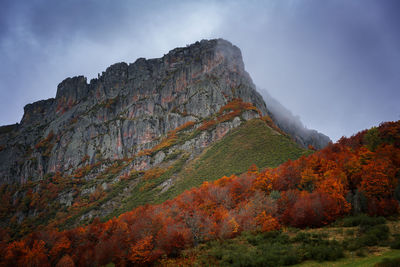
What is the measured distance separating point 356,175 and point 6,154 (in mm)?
202297

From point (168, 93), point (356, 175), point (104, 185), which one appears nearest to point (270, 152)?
point (356, 175)

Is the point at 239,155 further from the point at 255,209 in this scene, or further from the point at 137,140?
the point at 137,140

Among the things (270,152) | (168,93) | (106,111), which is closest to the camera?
(270,152)

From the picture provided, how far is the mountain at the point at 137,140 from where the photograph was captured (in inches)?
3177

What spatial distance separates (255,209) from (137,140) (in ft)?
362

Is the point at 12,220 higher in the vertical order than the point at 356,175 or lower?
higher

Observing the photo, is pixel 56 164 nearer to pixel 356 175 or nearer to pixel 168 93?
pixel 168 93

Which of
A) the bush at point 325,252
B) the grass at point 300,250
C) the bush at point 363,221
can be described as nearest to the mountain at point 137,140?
the bush at point 363,221

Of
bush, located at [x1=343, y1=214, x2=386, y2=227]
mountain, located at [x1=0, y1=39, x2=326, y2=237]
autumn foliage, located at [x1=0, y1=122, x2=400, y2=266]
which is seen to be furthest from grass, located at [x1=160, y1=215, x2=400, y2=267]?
mountain, located at [x1=0, y1=39, x2=326, y2=237]

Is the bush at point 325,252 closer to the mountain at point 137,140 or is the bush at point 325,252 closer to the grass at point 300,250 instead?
the grass at point 300,250

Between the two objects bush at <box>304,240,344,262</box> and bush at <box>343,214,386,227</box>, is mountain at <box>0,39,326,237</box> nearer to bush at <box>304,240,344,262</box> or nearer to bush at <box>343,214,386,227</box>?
bush at <box>343,214,386,227</box>

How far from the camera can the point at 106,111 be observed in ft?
521

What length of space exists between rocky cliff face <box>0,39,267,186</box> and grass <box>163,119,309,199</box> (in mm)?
14105

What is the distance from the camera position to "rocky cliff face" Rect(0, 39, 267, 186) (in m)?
126
